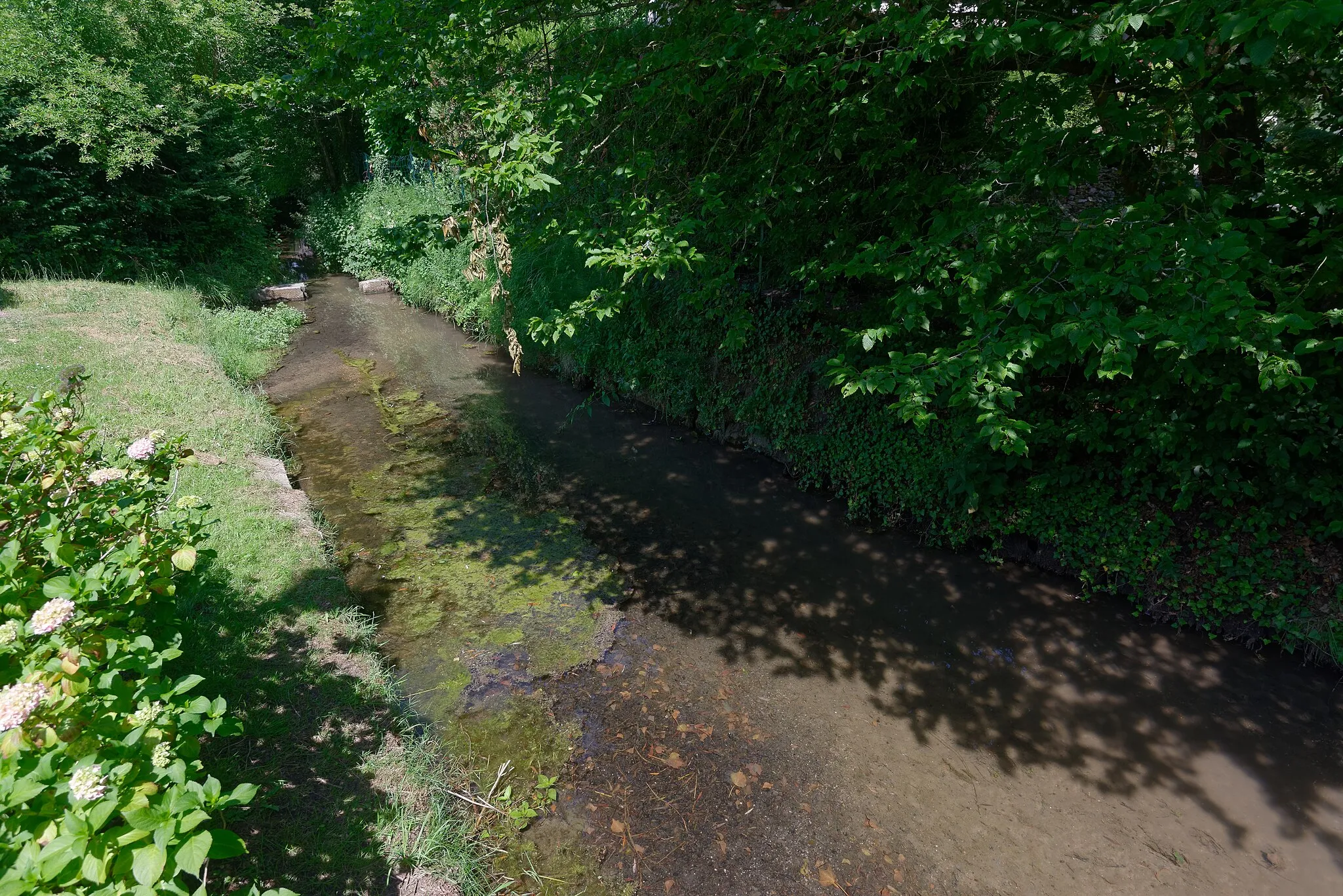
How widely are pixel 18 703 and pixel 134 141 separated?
13.4 meters

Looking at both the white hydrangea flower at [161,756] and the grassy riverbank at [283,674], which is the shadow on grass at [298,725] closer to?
the grassy riverbank at [283,674]

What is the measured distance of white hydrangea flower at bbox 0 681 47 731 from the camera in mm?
1334

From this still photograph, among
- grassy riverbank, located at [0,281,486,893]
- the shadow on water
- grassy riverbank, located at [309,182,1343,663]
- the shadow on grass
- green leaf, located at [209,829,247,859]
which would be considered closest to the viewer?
green leaf, located at [209,829,247,859]

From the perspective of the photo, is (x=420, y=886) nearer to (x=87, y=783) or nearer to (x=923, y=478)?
(x=87, y=783)

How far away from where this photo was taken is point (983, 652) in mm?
4664

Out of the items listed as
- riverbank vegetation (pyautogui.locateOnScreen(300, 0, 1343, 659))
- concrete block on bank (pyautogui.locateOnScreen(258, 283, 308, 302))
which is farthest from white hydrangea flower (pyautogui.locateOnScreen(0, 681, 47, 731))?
concrete block on bank (pyautogui.locateOnScreen(258, 283, 308, 302))

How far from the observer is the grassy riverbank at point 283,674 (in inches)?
110

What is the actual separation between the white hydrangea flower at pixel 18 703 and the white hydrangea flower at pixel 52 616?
0.17 metres

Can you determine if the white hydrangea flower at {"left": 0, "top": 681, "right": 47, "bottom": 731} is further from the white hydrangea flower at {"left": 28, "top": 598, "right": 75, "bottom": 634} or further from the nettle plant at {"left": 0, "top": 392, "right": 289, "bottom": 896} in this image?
the white hydrangea flower at {"left": 28, "top": 598, "right": 75, "bottom": 634}

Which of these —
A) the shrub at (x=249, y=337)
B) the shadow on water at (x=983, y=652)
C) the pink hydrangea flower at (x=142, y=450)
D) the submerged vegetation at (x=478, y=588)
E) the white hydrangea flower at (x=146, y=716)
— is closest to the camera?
the white hydrangea flower at (x=146, y=716)

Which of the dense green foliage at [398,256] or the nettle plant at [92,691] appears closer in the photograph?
the nettle plant at [92,691]

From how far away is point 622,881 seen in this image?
10.3ft

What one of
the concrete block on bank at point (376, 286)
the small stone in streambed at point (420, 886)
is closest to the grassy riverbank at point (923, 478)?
the small stone in streambed at point (420, 886)

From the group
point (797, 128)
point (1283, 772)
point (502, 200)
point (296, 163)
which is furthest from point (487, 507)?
point (296, 163)
